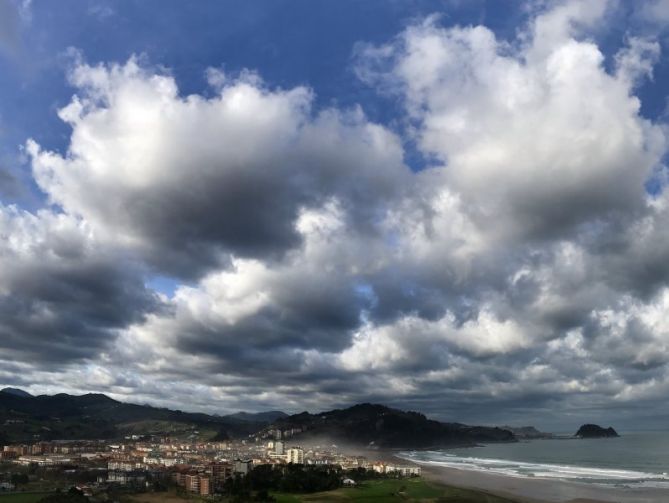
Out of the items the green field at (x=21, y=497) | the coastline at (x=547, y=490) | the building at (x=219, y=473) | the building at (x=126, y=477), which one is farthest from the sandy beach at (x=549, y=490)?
the green field at (x=21, y=497)

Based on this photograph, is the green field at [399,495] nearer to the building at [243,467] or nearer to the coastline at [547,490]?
the coastline at [547,490]

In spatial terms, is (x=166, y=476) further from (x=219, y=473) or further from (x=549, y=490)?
(x=549, y=490)

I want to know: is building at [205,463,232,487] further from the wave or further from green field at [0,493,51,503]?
the wave

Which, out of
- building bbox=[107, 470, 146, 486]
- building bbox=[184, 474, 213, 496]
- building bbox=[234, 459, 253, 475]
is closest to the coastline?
building bbox=[234, 459, 253, 475]

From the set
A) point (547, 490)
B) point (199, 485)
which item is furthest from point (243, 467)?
point (547, 490)

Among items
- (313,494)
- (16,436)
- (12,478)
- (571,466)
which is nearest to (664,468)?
(571,466)

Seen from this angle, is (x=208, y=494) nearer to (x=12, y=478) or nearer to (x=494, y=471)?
(x=12, y=478)
